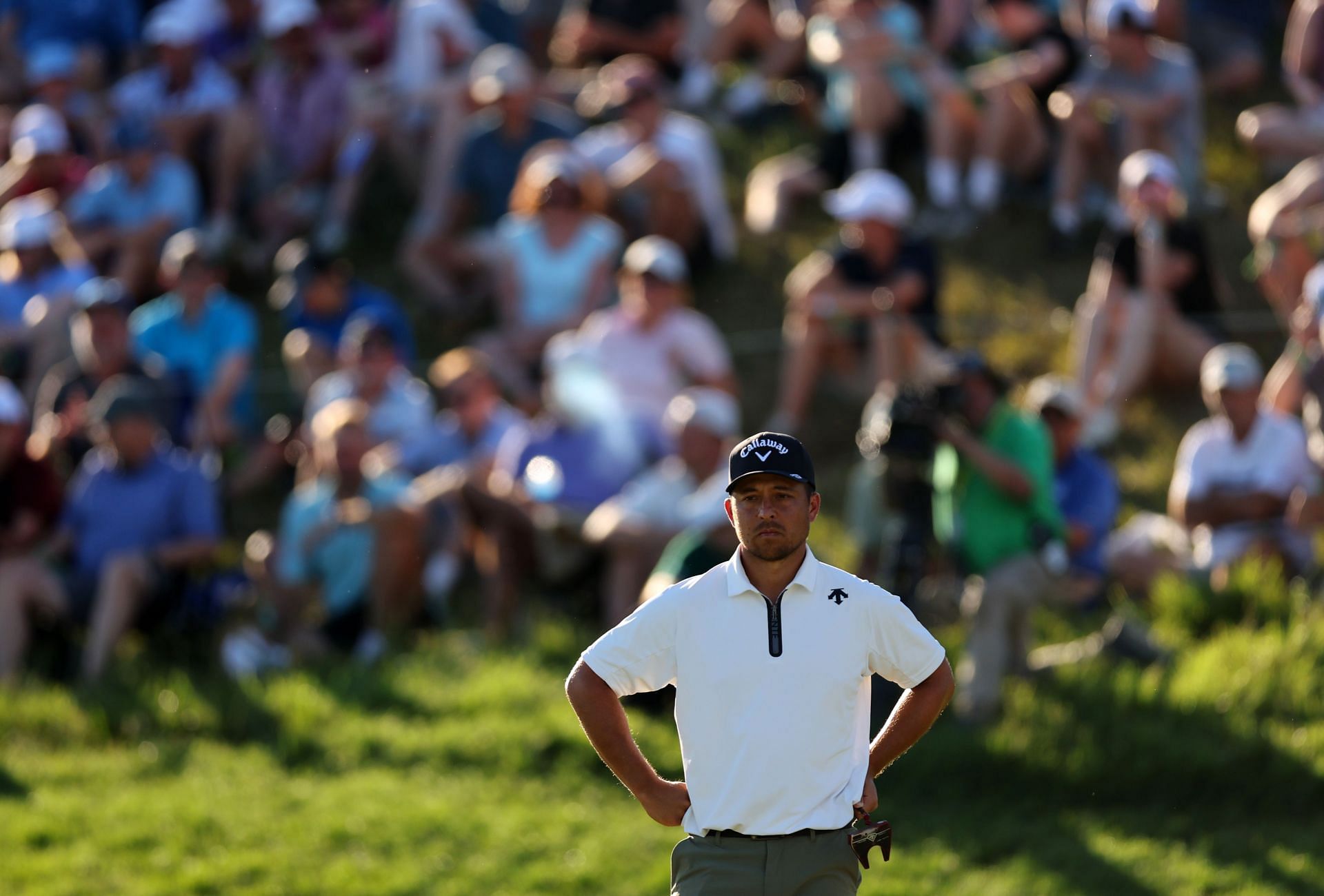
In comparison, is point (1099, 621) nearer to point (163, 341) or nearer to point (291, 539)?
point (291, 539)

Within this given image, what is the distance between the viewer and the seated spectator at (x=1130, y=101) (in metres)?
11.2

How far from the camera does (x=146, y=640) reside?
10164 millimetres

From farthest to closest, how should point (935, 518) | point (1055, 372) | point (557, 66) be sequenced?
point (557, 66), point (1055, 372), point (935, 518)

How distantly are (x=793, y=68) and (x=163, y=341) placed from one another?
4.75 meters

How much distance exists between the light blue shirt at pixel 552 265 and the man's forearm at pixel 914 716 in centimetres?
682

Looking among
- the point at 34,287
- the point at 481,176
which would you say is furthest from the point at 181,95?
the point at 481,176

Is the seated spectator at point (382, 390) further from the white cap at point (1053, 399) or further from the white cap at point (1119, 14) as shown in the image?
the white cap at point (1119, 14)

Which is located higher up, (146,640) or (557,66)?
(557,66)

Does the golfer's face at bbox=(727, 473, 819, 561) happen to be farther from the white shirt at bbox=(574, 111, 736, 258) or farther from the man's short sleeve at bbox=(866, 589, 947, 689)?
the white shirt at bbox=(574, 111, 736, 258)

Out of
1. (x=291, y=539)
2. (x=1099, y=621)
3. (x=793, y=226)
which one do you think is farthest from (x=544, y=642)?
(x=793, y=226)

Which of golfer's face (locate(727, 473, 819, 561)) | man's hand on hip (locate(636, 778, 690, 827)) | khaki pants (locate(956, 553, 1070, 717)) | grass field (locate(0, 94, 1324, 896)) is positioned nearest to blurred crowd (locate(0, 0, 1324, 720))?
khaki pants (locate(956, 553, 1070, 717))

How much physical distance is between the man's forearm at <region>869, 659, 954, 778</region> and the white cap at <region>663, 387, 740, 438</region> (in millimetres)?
4571

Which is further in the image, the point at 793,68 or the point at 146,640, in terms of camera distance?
the point at 793,68

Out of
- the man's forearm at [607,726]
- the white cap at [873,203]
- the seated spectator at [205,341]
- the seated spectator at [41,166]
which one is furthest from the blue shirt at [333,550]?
the man's forearm at [607,726]
